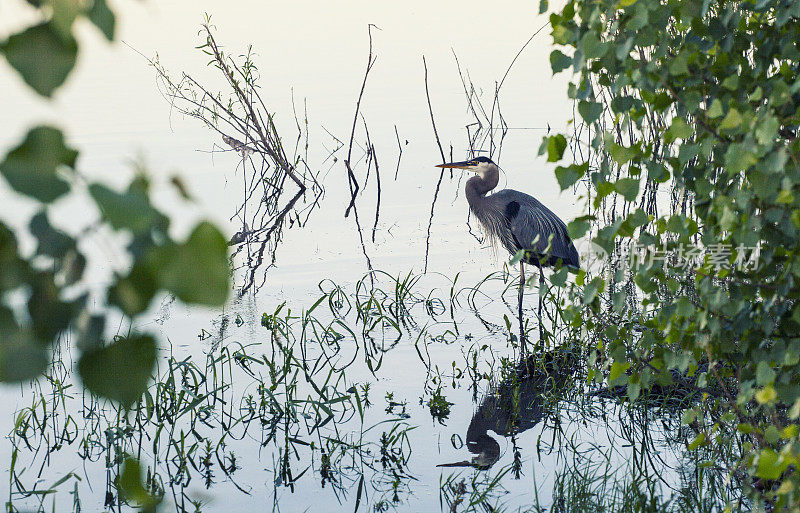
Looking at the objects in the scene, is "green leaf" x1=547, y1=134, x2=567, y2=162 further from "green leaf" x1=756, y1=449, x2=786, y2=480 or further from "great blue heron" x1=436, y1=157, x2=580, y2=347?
"great blue heron" x1=436, y1=157, x2=580, y2=347

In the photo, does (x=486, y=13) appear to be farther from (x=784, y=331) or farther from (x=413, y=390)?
(x=784, y=331)

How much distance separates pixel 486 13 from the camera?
846 inches

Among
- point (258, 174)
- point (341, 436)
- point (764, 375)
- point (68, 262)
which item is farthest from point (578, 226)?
point (258, 174)

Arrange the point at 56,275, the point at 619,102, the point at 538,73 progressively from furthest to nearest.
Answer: the point at 538,73 → the point at 619,102 → the point at 56,275

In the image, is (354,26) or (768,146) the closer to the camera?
(768,146)

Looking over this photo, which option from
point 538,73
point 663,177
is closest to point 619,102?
point 663,177

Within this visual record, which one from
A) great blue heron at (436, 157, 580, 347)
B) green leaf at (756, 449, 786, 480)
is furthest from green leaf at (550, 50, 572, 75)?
great blue heron at (436, 157, 580, 347)

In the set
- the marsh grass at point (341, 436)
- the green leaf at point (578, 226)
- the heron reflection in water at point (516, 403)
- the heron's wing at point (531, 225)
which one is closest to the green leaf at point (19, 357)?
the green leaf at point (578, 226)

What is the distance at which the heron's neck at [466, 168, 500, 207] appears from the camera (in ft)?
22.5

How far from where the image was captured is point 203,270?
65 cm

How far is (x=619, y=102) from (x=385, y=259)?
194 inches

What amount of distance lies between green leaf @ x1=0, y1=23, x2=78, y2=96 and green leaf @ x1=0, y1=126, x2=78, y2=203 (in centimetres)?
4

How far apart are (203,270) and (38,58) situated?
0.22 metres

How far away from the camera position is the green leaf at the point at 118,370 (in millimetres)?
690
